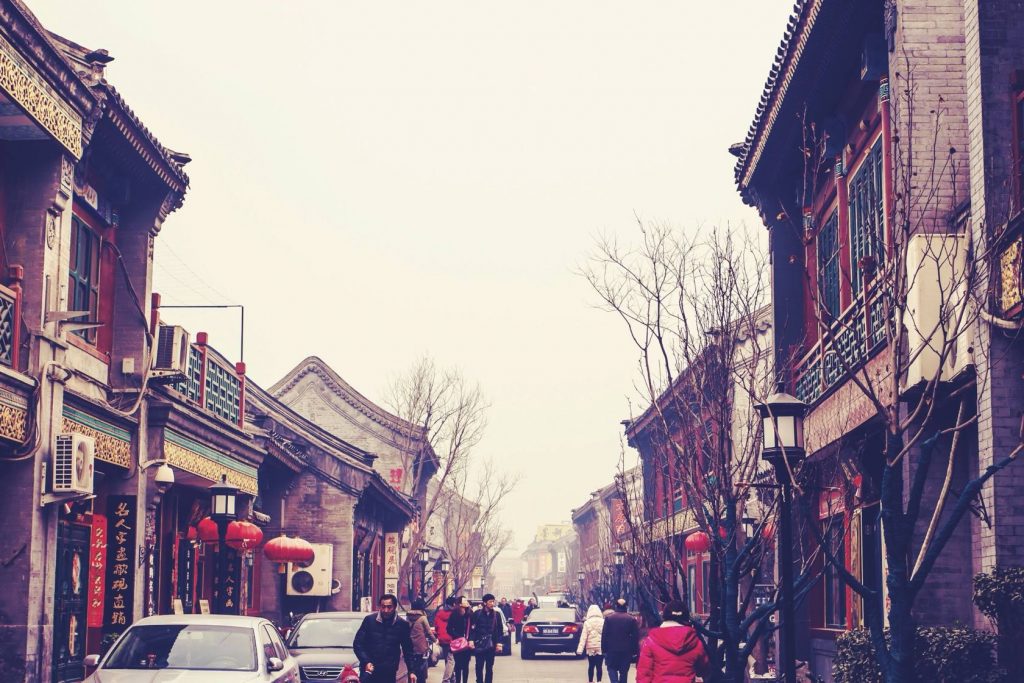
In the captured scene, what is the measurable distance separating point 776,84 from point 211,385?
11.4 metres

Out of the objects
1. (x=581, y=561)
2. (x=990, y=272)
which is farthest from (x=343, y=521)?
(x=581, y=561)

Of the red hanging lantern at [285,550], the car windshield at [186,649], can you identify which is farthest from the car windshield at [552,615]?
the car windshield at [186,649]

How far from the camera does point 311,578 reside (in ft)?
118

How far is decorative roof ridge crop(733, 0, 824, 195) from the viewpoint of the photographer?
58.6 ft

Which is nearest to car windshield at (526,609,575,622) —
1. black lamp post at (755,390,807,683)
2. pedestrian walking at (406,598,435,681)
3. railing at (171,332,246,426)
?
railing at (171,332,246,426)

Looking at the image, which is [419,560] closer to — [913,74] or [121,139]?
[121,139]

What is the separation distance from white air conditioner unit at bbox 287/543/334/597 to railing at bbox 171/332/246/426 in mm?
8988

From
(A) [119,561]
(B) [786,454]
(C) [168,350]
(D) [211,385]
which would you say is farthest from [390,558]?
(B) [786,454]

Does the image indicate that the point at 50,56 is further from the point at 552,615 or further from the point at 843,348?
the point at 552,615

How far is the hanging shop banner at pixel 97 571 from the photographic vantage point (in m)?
20.1

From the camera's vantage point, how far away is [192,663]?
43.3 feet

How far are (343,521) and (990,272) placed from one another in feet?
90.0

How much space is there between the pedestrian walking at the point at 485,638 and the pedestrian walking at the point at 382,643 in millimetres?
7634

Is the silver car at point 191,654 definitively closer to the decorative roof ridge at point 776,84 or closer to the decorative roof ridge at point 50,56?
the decorative roof ridge at point 50,56
